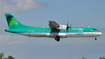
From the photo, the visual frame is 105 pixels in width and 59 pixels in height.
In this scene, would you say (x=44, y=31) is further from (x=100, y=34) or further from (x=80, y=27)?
(x=100, y=34)

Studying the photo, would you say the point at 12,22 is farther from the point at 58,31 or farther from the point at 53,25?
the point at 58,31

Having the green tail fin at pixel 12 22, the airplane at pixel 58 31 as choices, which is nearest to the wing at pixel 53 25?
the airplane at pixel 58 31

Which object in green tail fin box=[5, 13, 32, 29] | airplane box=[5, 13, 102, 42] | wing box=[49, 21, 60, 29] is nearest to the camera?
wing box=[49, 21, 60, 29]

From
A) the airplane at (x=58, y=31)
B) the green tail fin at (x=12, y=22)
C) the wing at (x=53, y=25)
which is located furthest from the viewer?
the green tail fin at (x=12, y=22)

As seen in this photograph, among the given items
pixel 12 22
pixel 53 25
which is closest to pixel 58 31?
pixel 53 25

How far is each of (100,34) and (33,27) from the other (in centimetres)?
1501

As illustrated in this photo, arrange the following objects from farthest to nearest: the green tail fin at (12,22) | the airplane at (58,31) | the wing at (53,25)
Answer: the green tail fin at (12,22) → the airplane at (58,31) → the wing at (53,25)

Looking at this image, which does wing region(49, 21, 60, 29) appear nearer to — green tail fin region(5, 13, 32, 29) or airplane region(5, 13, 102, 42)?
airplane region(5, 13, 102, 42)

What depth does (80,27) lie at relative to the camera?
5369cm

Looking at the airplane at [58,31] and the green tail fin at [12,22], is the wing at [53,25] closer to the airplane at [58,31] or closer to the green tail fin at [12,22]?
the airplane at [58,31]

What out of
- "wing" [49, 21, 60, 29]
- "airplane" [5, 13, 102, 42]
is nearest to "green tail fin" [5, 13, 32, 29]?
"airplane" [5, 13, 102, 42]

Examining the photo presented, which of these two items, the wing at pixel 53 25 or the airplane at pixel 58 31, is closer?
the wing at pixel 53 25

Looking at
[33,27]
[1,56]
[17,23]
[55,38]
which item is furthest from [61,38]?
[1,56]

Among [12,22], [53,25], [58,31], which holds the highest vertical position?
[12,22]
